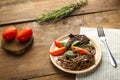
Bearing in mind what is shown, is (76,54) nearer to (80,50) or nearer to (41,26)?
(80,50)

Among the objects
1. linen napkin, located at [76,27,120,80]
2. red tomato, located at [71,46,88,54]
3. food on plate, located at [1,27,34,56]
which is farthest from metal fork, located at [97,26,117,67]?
food on plate, located at [1,27,34,56]

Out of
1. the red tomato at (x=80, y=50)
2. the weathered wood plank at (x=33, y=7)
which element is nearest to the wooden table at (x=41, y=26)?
the weathered wood plank at (x=33, y=7)

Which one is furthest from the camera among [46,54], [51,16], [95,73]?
[51,16]

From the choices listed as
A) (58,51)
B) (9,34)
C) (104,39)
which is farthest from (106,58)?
(9,34)

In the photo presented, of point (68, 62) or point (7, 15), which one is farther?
point (7, 15)

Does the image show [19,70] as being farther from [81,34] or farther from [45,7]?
[45,7]

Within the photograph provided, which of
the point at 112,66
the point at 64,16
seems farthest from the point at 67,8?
the point at 112,66
